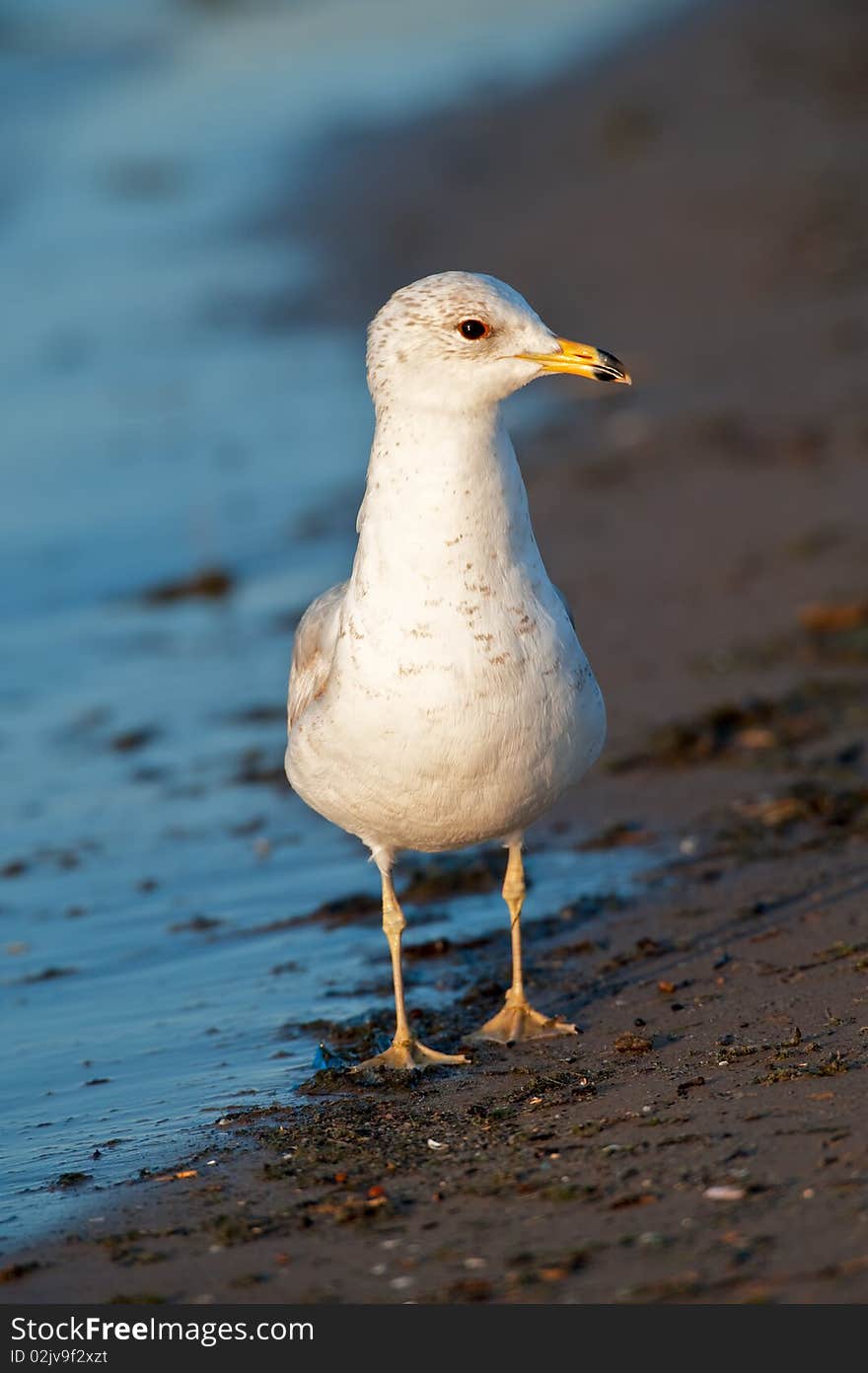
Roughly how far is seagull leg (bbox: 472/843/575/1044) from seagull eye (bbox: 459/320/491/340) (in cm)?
160

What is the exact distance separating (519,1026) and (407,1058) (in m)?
0.36

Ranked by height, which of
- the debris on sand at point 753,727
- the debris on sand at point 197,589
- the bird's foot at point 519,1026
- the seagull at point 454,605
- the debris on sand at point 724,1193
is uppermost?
the debris on sand at point 197,589

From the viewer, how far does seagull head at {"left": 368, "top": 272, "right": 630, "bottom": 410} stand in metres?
5.34

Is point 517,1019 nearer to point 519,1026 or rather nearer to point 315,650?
point 519,1026

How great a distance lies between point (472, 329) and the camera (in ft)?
17.6

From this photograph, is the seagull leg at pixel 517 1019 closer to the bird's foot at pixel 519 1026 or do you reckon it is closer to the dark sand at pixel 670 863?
the bird's foot at pixel 519 1026

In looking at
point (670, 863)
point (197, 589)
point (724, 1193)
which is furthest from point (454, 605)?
point (197, 589)

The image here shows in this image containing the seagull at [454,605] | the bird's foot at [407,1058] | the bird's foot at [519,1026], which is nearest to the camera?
the seagull at [454,605]

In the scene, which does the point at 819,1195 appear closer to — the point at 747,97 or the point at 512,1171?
the point at 512,1171

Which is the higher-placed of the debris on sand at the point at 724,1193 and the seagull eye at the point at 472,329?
the seagull eye at the point at 472,329

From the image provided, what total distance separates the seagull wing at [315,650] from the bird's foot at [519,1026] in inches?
43.1

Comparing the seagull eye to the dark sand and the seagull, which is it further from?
the dark sand

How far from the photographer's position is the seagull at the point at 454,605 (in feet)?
17.5

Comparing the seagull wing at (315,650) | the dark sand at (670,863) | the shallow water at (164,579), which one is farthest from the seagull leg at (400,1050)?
the seagull wing at (315,650)
